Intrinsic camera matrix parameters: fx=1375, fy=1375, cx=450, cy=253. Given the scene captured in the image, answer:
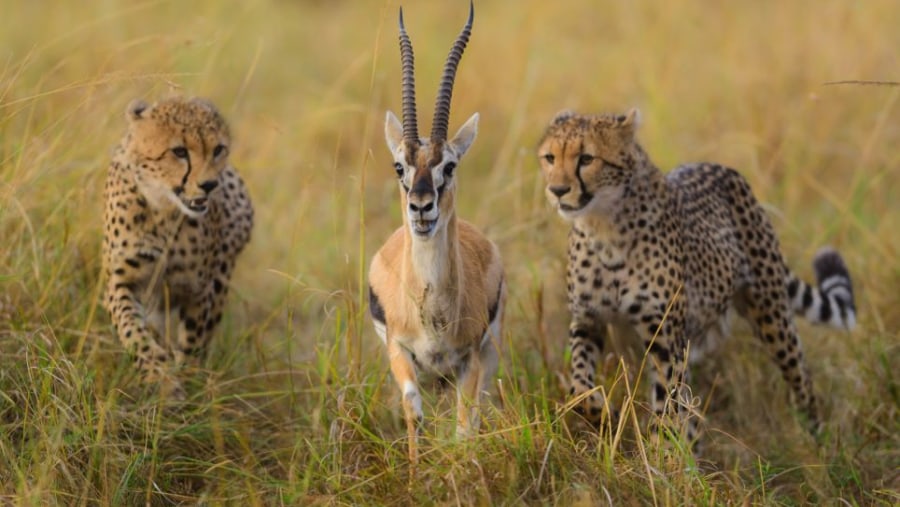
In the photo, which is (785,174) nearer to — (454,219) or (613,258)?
(613,258)

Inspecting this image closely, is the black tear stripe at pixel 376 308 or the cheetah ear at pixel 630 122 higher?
the cheetah ear at pixel 630 122

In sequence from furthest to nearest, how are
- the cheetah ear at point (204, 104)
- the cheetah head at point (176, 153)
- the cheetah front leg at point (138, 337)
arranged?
the cheetah ear at point (204, 104)
the cheetah head at point (176, 153)
the cheetah front leg at point (138, 337)

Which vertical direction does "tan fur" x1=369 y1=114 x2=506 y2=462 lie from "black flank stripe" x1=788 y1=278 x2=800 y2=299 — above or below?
above

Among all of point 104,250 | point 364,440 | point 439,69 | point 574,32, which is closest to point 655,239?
point 364,440

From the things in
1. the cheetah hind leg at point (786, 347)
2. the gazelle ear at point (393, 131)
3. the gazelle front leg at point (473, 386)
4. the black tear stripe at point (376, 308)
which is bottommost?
the cheetah hind leg at point (786, 347)

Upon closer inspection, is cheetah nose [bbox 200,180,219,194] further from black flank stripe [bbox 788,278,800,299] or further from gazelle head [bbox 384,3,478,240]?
black flank stripe [bbox 788,278,800,299]

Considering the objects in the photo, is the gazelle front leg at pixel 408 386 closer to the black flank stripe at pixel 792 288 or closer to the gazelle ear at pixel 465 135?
the gazelle ear at pixel 465 135

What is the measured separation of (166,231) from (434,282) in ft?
4.79

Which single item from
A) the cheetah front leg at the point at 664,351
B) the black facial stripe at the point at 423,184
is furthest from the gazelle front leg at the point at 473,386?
the black facial stripe at the point at 423,184

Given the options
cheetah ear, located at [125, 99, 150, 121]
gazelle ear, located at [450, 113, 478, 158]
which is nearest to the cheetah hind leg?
gazelle ear, located at [450, 113, 478, 158]

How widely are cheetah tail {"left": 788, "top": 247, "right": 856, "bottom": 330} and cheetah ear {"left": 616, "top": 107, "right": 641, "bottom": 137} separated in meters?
1.63

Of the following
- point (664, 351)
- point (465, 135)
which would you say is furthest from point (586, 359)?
point (465, 135)

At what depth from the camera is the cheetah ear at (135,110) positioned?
241 inches

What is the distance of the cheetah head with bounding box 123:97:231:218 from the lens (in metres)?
6.03
